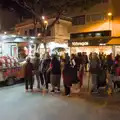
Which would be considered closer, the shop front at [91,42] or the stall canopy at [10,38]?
the stall canopy at [10,38]

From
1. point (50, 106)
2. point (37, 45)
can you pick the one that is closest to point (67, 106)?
point (50, 106)

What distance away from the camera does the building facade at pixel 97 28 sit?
2519 centimetres

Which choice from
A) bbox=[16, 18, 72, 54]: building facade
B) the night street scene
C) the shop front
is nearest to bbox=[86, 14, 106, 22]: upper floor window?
the night street scene

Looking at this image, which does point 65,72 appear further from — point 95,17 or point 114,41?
point 95,17

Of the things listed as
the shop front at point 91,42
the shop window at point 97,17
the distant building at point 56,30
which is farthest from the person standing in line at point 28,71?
the distant building at point 56,30

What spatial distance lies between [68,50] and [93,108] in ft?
65.5

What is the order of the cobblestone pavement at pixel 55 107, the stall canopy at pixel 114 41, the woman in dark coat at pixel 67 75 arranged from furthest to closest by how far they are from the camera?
1. the stall canopy at pixel 114 41
2. the woman in dark coat at pixel 67 75
3. the cobblestone pavement at pixel 55 107

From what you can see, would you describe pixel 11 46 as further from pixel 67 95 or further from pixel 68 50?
pixel 67 95

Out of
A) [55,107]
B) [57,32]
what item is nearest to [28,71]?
[55,107]

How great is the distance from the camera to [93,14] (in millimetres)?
27438

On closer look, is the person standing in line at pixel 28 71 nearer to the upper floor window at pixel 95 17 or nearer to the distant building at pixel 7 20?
the upper floor window at pixel 95 17

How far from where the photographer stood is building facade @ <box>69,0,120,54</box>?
82.6ft

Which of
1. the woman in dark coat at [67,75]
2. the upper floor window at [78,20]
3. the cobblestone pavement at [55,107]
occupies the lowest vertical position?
the cobblestone pavement at [55,107]

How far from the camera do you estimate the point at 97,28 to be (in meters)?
26.9
